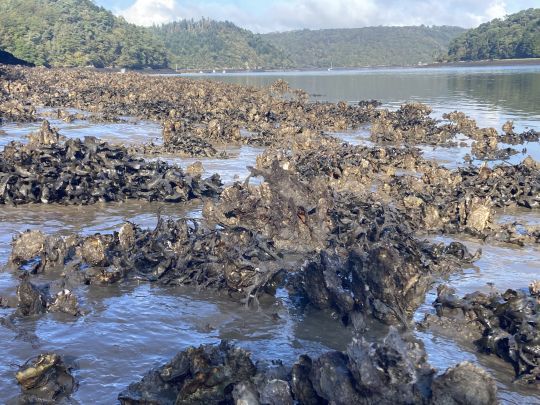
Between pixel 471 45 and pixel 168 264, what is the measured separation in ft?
518

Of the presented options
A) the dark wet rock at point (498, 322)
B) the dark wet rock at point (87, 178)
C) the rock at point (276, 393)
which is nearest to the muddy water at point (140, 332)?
the rock at point (276, 393)

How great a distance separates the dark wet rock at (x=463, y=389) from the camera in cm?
378

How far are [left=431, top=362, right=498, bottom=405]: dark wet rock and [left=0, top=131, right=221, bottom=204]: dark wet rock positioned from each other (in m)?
7.10

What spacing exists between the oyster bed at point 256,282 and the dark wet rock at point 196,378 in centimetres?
1

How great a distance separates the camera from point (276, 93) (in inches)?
1513

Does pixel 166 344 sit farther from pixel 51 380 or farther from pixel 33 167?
pixel 33 167

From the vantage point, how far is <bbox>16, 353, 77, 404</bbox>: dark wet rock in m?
4.23

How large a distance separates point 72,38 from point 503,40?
317 feet

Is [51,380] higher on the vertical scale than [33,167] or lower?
lower

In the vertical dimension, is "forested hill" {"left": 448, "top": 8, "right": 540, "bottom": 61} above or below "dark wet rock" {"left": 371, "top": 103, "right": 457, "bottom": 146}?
above

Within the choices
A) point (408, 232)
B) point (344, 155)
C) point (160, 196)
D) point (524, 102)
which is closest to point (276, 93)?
point (524, 102)

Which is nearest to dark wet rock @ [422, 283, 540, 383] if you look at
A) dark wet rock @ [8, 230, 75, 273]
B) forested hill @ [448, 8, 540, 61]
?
dark wet rock @ [8, 230, 75, 273]

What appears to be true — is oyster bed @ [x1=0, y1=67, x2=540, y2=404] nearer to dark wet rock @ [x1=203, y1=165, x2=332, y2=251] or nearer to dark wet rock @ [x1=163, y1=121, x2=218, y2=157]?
dark wet rock @ [x1=203, y1=165, x2=332, y2=251]

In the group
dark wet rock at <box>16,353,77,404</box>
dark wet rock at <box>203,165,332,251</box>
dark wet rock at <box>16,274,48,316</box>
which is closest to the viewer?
dark wet rock at <box>16,353,77,404</box>
